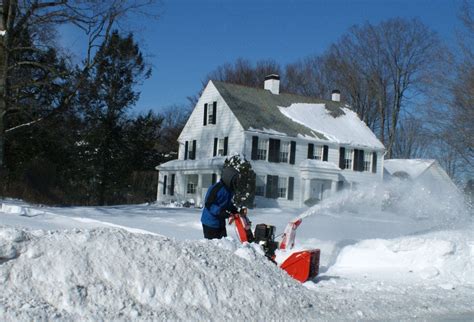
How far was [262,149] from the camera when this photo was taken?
36.1 meters

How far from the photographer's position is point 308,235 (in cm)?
1764

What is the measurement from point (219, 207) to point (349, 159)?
31.3 m

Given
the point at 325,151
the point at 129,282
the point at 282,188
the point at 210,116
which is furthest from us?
the point at 210,116

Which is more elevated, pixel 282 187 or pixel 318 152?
pixel 318 152

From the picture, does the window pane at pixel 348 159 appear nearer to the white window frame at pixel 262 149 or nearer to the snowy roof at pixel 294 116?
the snowy roof at pixel 294 116

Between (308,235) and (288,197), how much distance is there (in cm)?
1930

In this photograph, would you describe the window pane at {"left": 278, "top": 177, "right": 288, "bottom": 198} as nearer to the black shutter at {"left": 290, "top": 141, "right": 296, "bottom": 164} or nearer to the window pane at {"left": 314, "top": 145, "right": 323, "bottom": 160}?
the black shutter at {"left": 290, "top": 141, "right": 296, "bottom": 164}

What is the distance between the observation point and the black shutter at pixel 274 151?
36.2m

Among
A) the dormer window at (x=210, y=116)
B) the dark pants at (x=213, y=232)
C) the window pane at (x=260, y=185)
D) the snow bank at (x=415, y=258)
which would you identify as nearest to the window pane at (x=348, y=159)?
the window pane at (x=260, y=185)

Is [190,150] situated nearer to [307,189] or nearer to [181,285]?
[307,189]

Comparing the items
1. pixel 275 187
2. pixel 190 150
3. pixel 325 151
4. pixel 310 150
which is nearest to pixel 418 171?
pixel 325 151

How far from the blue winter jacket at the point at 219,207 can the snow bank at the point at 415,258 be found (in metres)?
2.86

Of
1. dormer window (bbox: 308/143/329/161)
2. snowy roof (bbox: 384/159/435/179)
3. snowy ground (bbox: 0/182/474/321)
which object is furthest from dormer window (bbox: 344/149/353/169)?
snowy ground (bbox: 0/182/474/321)

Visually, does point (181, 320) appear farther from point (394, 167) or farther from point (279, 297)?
point (394, 167)
